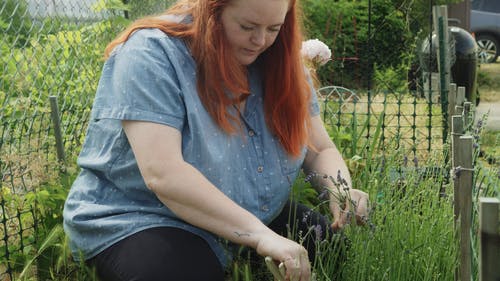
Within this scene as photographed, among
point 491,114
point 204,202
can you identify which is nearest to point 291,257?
point 204,202

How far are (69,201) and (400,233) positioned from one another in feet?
3.26

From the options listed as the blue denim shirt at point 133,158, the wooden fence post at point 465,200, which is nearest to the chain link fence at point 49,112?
the blue denim shirt at point 133,158

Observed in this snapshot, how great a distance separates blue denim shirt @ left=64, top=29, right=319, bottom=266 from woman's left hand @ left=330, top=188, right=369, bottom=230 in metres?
0.20

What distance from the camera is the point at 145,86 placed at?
7.50 feet

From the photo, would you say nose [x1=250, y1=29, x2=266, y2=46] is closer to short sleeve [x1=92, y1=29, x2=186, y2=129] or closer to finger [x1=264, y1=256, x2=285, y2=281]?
short sleeve [x1=92, y1=29, x2=186, y2=129]

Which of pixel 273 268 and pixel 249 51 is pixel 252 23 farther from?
pixel 273 268

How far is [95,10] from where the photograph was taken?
471cm

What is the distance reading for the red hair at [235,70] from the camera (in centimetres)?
233

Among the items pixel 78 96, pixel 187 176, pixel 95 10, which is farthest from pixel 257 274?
pixel 95 10

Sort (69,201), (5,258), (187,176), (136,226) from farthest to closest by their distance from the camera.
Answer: (5,258)
(69,201)
(136,226)
(187,176)

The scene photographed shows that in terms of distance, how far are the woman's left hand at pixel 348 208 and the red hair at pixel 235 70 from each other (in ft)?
0.68

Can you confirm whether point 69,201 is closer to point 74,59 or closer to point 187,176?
point 187,176

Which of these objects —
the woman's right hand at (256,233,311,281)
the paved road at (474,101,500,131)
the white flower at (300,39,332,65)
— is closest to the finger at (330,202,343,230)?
the woman's right hand at (256,233,311,281)

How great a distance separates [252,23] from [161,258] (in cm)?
68
